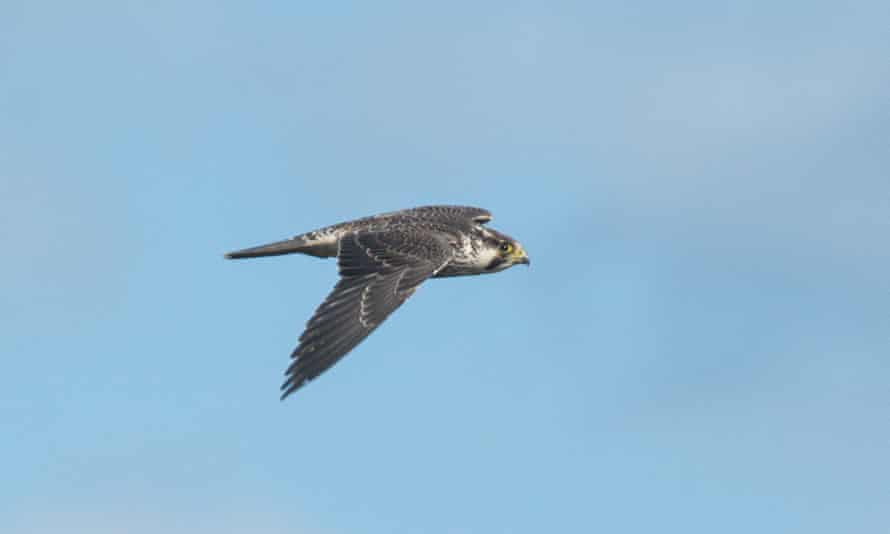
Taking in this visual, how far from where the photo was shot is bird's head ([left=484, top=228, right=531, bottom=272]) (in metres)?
20.7

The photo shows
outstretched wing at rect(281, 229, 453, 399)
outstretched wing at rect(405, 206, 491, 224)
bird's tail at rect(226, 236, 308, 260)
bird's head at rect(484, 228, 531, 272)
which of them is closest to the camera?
outstretched wing at rect(281, 229, 453, 399)

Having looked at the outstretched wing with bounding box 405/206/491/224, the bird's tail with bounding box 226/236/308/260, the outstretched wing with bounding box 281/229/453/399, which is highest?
the outstretched wing with bounding box 405/206/491/224

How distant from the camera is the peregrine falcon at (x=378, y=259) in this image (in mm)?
16812

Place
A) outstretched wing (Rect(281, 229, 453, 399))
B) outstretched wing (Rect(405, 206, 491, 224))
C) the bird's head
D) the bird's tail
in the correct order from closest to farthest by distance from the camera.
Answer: outstretched wing (Rect(281, 229, 453, 399)), the bird's tail, the bird's head, outstretched wing (Rect(405, 206, 491, 224))

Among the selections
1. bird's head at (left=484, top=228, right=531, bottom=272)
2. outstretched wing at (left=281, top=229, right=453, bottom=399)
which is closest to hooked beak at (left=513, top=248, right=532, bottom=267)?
bird's head at (left=484, top=228, right=531, bottom=272)

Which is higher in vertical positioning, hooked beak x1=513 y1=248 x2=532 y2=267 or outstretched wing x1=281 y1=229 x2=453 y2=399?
hooked beak x1=513 y1=248 x2=532 y2=267

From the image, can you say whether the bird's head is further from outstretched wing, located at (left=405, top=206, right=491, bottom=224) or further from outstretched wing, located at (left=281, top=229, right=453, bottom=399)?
outstretched wing, located at (left=281, top=229, right=453, bottom=399)

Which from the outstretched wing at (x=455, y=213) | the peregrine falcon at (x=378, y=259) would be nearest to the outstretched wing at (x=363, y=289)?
the peregrine falcon at (x=378, y=259)

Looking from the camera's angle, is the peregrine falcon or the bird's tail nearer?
the peregrine falcon

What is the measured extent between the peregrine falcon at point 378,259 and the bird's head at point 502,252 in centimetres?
1

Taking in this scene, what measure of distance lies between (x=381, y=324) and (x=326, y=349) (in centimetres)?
82

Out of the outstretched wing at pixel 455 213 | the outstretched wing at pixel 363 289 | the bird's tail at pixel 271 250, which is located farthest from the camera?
the outstretched wing at pixel 455 213

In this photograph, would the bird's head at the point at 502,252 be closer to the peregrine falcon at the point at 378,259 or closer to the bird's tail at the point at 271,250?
the peregrine falcon at the point at 378,259

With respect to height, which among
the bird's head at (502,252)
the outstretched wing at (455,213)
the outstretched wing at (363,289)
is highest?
the outstretched wing at (455,213)
